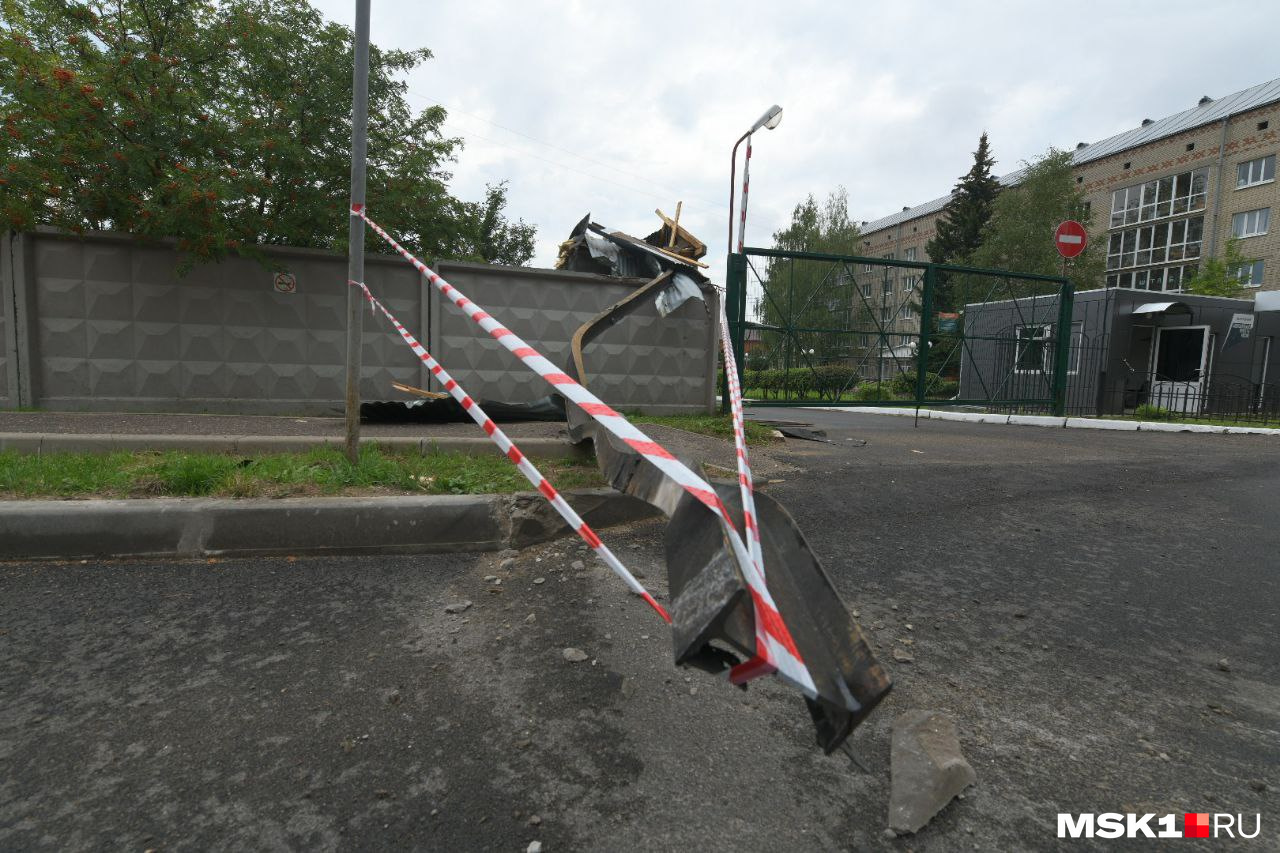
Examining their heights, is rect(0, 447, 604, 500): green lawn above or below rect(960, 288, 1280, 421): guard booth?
below

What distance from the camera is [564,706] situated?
1.94m

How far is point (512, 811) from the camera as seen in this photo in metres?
1.49

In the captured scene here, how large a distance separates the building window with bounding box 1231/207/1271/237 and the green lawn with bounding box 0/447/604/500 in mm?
41850

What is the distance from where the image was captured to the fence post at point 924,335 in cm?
900

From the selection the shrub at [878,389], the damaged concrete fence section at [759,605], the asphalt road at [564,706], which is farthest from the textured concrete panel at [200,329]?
the shrub at [878,389]

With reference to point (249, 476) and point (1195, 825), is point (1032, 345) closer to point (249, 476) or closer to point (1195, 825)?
point (1195, 825)

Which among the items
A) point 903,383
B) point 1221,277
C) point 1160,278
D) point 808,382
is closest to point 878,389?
point 903,383

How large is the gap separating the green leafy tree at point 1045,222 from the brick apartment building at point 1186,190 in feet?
2.21

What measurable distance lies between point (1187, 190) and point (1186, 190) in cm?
7

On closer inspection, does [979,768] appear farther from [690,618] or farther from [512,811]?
[512,811]

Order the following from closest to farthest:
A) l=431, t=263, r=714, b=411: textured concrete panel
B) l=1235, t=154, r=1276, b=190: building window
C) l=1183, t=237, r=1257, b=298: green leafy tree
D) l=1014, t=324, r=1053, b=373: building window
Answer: l=431, t=263, r=714, b=411: textured concrete panel → l=1014, t=324, r=1053, b=373: building window → l=1183, t=237, r=1257, b=298: green leafy tree → l=1235, t=154, r=1276, b=190: building window

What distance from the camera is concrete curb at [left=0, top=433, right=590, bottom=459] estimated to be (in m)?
4.76

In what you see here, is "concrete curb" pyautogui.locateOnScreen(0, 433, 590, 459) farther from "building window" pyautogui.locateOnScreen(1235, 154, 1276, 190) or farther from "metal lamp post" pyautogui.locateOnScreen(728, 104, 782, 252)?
"building window" pyautogui.locateOnScreen(1235, 154, 1276, 190)

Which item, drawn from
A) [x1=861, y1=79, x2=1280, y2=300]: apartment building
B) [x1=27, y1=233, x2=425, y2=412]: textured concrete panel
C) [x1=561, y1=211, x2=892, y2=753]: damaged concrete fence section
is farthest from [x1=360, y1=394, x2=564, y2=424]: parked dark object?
[x1=861, y1=79, x2=1280, y2=300]: apartment building
